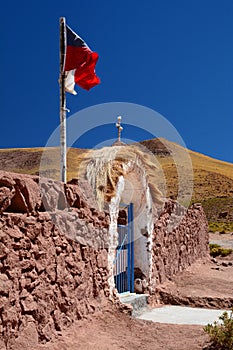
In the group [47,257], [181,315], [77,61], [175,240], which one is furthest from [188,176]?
[47,257]

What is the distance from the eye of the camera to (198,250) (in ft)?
46.6

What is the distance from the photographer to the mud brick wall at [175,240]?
33.5 feet

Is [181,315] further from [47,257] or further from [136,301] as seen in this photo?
[47,257]

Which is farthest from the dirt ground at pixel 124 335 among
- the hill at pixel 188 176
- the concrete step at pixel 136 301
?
the hill at pixel 188 176

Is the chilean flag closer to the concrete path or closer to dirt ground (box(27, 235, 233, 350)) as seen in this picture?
dirt ground (box(27, 235, 233, 350))

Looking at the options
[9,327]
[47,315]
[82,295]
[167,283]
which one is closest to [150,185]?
[167,283]

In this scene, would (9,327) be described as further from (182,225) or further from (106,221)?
(182,225)

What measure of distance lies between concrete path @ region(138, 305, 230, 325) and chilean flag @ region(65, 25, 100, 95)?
4187 mm

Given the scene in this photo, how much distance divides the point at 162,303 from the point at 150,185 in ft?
8.09

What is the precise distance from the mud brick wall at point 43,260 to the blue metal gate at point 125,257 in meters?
1.57

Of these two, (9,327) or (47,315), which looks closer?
(9,327)

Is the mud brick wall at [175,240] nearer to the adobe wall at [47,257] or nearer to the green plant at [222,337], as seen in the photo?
the adobe wall at [47,257]

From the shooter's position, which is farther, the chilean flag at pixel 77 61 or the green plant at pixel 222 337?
the chilean flag at pixel 77 61

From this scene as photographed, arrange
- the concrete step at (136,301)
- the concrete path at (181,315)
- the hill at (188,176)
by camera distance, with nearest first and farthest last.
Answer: the concrete path at (181,315) < the concrete step at (136,301) < the hill at (188,176)
